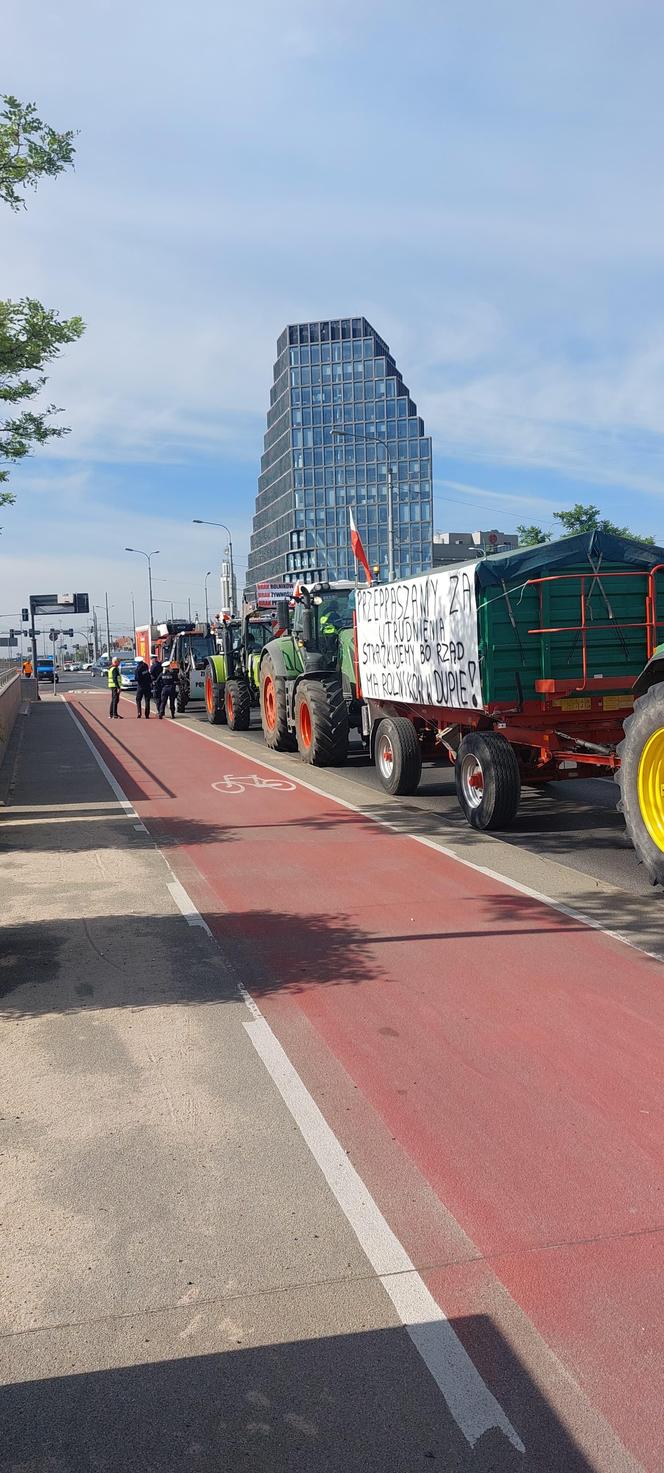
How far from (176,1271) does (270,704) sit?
1671cm

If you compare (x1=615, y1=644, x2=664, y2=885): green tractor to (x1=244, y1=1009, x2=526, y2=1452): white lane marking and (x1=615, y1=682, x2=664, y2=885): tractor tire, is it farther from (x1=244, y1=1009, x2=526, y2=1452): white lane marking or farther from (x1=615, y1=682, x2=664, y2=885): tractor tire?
(x1=244, y1=1009, x2=526, y2=1452): white lane marking

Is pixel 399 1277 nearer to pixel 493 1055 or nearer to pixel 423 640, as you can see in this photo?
pixel 493 1055

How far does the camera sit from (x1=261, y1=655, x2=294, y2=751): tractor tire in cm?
1869

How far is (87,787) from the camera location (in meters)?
15.7

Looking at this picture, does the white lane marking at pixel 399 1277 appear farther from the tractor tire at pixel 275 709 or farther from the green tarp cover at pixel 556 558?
the tractor tire at pixel 275 709

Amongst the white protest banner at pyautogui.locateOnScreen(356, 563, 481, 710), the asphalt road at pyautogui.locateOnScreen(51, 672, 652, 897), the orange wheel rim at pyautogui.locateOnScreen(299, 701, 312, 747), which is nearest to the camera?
the asphalt road at pyautogui.locateOnScreen(51, 672, 652, 897)

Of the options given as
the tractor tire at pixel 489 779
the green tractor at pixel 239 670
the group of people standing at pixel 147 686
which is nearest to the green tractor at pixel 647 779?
the tractor tire at pixel 489 779

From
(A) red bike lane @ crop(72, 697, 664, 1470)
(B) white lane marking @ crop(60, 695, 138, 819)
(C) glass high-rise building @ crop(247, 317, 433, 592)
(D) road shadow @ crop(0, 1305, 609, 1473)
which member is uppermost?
(C) glass high-rise building @ crop(247, 317, 433, 592)

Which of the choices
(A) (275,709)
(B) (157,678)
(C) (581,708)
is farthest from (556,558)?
(B) (157,678)

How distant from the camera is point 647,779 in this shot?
7.86 metres

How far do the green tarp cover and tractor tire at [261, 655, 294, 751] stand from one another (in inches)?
351

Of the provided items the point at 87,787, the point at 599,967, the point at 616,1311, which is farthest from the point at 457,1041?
the point at 87,787

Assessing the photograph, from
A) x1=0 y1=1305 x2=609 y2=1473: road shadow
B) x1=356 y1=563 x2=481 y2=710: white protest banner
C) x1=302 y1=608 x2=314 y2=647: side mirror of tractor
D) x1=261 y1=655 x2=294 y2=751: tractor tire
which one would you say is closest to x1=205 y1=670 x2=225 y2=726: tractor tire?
x1=261 y1=655 x2=294 y2=751: tractor tire

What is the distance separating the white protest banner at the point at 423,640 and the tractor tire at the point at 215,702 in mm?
13323
